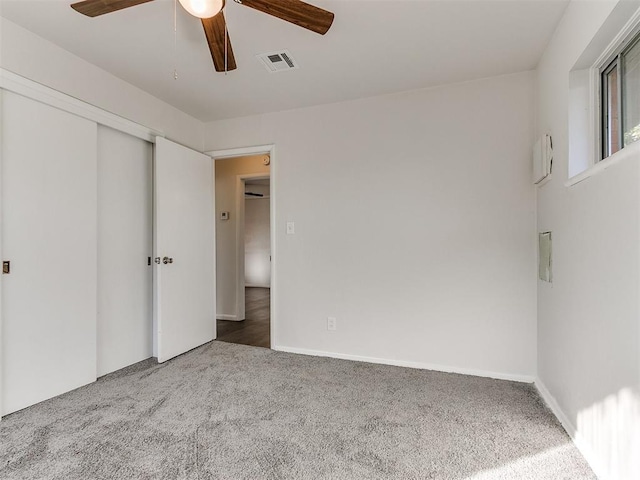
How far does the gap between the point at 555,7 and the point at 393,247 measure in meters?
1.82

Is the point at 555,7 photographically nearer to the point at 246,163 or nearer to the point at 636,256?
the point at 636,256

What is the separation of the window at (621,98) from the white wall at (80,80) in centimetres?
323

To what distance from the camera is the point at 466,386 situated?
243 cm

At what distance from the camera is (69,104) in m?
2.32

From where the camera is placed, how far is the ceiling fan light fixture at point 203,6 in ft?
4.47

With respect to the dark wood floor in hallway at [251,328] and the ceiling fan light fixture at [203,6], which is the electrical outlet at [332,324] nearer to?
the dark wood floor in hallway at [251,328]

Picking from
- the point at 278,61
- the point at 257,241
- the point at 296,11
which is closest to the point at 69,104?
the point at 278,61

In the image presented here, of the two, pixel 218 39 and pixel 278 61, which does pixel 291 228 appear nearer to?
pixel 278 61

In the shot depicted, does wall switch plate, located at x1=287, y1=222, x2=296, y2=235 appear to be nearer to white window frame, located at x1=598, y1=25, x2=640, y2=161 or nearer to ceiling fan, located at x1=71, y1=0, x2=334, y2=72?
ceiling fan, located at x1=71, y1=0, x2=334, y2=72

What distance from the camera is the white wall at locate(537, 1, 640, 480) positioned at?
1.23m

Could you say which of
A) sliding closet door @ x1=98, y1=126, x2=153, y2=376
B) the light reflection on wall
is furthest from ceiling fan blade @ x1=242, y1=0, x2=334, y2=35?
the light reflection on wall

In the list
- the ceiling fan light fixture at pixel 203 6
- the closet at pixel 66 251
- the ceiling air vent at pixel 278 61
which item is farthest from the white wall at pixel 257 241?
the ceiling fan light fixture at pixel 203 6

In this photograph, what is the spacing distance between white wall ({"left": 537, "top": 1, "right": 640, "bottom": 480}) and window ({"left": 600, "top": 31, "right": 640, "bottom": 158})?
0.54 feet

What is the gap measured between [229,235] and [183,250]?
1.49 metres
